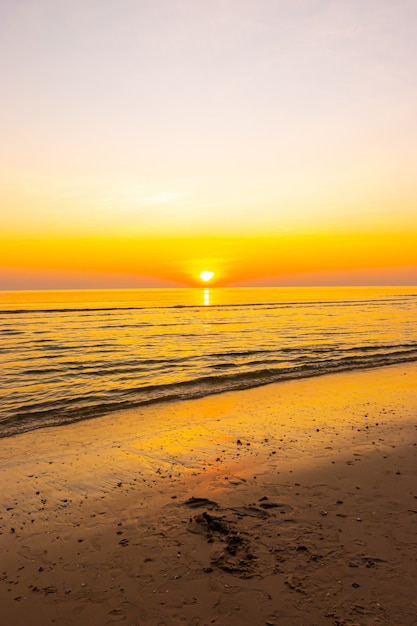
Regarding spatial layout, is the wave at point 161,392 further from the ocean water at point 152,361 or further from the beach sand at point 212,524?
the beach sand at point 212,524

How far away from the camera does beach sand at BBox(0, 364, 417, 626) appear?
17.4ft

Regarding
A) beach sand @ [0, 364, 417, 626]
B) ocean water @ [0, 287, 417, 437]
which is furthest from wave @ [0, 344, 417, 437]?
beach sand @ [0, 364, 417, 626]

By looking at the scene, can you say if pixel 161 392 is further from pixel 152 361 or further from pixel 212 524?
pixel 212 524

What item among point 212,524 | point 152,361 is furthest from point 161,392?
point 212,524

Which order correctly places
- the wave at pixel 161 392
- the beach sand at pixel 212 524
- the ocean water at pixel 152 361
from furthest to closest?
the ocean water at pixel 152 361
the wave at pixel 161 392
the beach sand at pixel 212 524

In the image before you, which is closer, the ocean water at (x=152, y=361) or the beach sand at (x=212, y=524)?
the beach sand at (x=212, y=524)

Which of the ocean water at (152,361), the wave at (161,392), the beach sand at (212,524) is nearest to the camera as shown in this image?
the beach sand at (212,524)

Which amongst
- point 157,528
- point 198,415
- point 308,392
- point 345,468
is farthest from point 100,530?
point 308,392

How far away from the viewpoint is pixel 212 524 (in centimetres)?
712

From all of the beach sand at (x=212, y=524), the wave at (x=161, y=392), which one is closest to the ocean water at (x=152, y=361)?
the wave at (x=161, y=392)

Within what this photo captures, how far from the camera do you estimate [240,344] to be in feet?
110

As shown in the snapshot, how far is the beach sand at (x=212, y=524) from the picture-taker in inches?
209

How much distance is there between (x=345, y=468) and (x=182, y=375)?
1332 cm

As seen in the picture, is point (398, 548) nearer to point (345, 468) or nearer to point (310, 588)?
point (310, 588)
